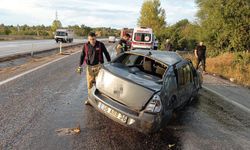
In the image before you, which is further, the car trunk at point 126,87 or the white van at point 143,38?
the white van at point 143,38

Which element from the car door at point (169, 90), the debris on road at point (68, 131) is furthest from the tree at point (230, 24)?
the debris on road at point (68, 131)

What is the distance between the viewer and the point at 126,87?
536 cm

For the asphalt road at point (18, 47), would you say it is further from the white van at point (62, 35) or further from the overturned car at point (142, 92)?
the overturned car at point (142, 92)

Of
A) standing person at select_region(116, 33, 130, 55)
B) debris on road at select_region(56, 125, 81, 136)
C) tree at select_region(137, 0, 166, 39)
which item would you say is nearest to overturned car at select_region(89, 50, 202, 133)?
debris on road at select_region(56, 125, 81, 136)

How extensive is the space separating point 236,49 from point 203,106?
2376 centimetres

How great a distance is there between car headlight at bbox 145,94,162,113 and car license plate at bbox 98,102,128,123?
43 centimetres

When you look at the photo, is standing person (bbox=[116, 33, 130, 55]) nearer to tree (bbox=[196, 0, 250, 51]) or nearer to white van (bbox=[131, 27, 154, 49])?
white van (bbox=[131, 27, 154, 49])

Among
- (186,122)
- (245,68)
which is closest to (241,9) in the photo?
(245,68)

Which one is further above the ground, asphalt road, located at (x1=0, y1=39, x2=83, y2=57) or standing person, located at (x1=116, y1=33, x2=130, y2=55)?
standing person, located at (x1=116, y1=33, x2=130, y2=55)

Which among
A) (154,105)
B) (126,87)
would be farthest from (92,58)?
(154,105)

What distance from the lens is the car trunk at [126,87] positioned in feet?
17.0

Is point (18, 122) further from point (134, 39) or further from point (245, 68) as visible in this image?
point (134, 39)

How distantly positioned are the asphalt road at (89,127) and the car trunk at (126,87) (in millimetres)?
605

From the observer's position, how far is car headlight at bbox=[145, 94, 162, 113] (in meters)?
5.12
